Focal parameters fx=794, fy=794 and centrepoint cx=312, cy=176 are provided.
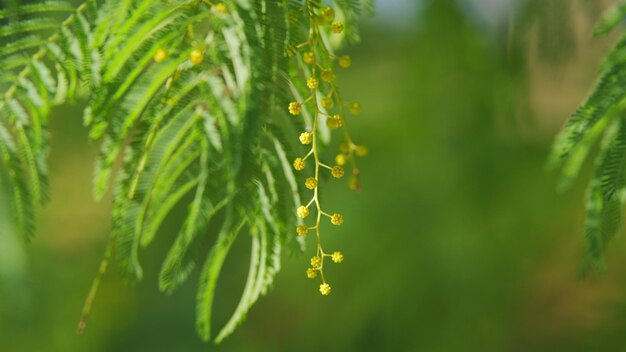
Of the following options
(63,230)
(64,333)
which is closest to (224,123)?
(64,333)

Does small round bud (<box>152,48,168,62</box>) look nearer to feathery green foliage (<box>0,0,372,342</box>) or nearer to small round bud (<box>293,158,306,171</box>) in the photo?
feathery green foliage (<box>0,0,372,342</box>)

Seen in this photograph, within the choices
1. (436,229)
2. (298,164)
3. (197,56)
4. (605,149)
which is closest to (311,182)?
(298,164)

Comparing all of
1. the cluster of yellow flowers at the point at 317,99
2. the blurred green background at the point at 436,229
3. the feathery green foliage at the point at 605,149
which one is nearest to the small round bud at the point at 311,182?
the cluster of yellow flowers at the point at 317,99

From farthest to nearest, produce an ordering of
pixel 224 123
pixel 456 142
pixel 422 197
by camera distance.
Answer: pixel 422 197 < pixel 456 142 < pixel 224 123

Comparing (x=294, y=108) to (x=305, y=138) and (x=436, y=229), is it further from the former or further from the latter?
(x=436, y=229)

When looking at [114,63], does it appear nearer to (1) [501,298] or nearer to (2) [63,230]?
(1) [501,298]
